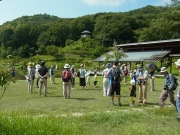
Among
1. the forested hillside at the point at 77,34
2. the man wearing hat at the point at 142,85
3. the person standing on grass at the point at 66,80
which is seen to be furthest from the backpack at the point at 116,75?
the forested hillside at the point at 77,34

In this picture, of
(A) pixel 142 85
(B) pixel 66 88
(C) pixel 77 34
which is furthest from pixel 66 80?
(C) pixel 77 34

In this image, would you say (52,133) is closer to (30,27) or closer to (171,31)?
(171,31)

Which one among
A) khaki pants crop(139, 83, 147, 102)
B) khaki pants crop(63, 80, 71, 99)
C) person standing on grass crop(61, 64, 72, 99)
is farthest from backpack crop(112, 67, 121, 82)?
khaki pants crop(63, 80, 71, 99)

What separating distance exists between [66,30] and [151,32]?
173 ft

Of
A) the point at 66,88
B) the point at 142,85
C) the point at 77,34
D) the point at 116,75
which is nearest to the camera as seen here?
the point at 116,75

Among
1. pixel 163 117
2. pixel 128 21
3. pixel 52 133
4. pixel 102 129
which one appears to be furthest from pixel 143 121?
pixel 128 21

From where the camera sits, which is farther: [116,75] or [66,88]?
[66,88]

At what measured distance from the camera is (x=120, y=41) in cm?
8256

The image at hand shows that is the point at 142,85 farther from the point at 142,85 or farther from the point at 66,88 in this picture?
the point at 66,88

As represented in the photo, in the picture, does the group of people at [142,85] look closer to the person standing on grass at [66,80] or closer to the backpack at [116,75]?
the backpack at [116,75]

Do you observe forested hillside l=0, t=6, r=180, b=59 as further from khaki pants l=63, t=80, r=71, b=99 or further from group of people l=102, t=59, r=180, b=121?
group of people l=102, t=59, r=180, b=121

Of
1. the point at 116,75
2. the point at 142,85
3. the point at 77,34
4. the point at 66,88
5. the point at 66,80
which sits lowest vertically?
the point at 66,88

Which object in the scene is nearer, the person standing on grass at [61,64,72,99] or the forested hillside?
the person standing on grass at [61,64,72,99]

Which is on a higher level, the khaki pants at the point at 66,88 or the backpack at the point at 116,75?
the backpack at the point at 116,75
